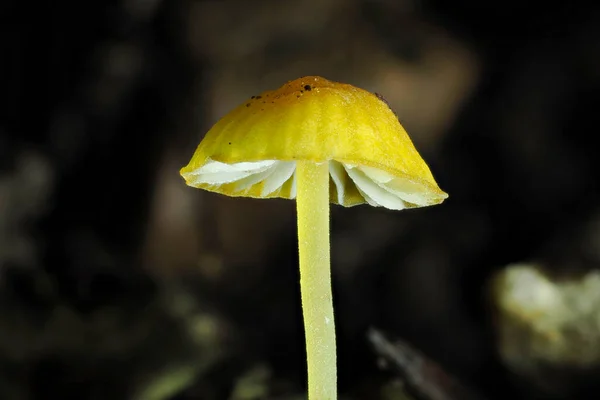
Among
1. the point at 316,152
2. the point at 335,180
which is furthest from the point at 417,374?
the point at 316,152

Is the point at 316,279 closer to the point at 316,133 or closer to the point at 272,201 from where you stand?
the point at 316,133

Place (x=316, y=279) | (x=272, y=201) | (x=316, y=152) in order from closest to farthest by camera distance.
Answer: (x=316, y=152) → (x=316, y=279) → (x=272, y=201)

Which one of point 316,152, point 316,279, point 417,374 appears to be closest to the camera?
point 316,152

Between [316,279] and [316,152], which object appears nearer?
[316,152]

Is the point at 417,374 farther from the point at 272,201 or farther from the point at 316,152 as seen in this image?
the point at 316,152

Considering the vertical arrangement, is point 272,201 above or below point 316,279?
above

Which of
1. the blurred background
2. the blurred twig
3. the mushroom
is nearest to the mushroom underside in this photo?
the mushroom

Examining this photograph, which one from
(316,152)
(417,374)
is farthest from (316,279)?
(417,374)

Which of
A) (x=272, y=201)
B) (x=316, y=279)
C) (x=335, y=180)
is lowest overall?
(x=316, y=279)
